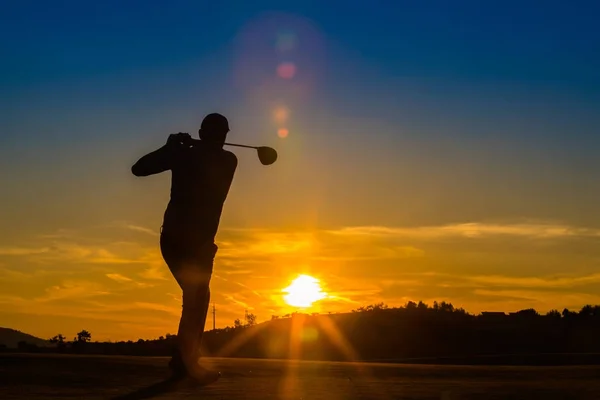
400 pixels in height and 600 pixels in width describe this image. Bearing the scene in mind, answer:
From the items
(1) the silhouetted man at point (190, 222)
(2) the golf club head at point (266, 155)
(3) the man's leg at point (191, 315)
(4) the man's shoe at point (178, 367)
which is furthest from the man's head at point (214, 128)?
(4) the man's shoe at point (178, 367)

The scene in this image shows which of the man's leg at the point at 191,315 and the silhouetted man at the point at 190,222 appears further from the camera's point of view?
the silhouetted man at the point at 190,222

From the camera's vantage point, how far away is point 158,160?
8.43 meters

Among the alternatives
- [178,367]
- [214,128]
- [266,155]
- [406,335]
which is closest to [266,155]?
[266,155]

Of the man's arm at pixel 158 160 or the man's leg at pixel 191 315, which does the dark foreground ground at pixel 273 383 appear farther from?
the man's arm at pixel 158 160

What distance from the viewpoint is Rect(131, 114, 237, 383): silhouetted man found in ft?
27.2

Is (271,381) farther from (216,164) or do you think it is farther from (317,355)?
(317,355)

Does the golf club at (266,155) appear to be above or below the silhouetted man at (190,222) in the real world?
above

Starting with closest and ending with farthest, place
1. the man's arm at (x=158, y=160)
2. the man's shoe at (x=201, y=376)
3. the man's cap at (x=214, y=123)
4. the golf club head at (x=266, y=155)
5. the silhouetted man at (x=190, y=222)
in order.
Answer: the man's shoe at (x=201, y=376), the silhouetted man at (x=190, y=222), the man's arm at (x=158, y=160), the man's cap at (x=214, y=123), the golf club head at (x=266, y=155)

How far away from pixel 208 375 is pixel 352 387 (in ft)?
5.07

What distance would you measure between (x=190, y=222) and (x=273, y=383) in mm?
1899

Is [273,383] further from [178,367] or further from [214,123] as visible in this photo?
[214,123]

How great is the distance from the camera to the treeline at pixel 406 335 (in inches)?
1930

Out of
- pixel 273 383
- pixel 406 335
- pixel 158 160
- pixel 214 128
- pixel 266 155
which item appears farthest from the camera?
pixel 406 335

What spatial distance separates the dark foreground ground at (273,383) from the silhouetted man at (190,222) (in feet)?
2.07
